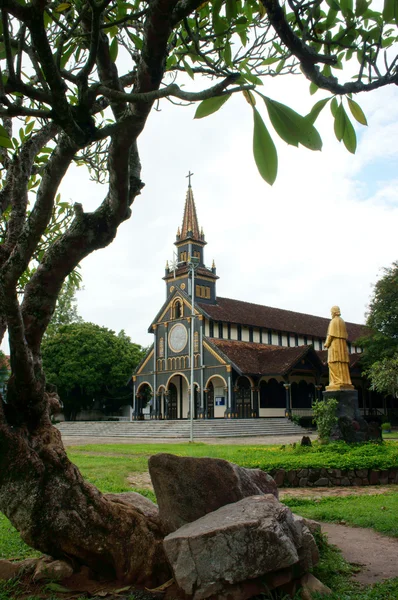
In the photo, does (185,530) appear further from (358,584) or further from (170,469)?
(358,584)

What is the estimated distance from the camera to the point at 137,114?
320 centimetres

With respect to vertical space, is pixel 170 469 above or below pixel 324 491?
above

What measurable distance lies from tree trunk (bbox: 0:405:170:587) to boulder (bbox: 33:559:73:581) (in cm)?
7

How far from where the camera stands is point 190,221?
139 feet

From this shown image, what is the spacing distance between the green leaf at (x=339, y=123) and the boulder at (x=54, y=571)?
153 inches

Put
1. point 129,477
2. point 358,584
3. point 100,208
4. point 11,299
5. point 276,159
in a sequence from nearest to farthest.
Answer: point 276,159, point 11,299, point 100,208, point 358,584, point 129,477

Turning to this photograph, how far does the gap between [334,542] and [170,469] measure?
2462 millimetres

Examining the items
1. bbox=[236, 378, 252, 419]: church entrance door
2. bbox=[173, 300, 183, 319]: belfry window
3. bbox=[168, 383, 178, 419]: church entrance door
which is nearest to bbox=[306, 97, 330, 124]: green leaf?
bbox=[236, 378, 252, 419]: church entrance door

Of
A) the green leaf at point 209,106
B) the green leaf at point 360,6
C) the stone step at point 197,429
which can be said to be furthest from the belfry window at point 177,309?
the green leaf at point 209,106

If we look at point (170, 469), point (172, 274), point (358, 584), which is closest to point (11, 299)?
point (170, 469)

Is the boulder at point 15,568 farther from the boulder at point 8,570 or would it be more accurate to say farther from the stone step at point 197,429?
the stone step at point 197,429

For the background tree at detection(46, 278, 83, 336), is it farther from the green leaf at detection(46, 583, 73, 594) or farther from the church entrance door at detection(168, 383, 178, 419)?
the green leaf at detection(46, 583, 73, 594)

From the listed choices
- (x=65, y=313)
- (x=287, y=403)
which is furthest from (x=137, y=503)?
(x=65, y=313)

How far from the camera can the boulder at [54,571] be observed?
4301 mm
